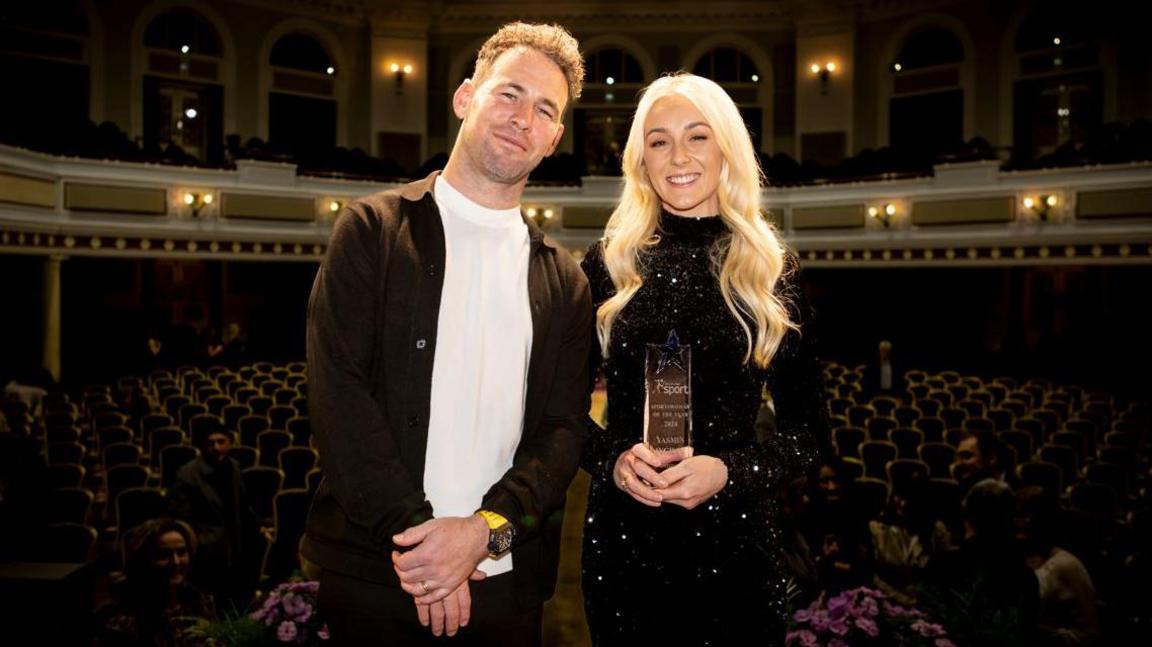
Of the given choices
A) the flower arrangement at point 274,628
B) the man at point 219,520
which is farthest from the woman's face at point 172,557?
the man at point 219,520

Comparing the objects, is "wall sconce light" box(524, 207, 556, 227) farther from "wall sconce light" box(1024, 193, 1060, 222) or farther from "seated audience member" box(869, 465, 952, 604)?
"seated audience member" box(869, 465, 952, 604)

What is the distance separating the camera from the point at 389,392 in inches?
67.4

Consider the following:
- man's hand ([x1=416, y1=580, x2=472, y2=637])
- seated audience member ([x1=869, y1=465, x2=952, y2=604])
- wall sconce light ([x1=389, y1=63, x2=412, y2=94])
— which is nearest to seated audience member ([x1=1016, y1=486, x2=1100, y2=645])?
seated audience member ([x1=869, y1=465, x2=952, y2=604])

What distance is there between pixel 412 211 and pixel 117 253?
50.7ft

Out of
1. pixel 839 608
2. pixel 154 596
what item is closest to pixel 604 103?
pixel 154 596

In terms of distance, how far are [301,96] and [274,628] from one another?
19.2 meters

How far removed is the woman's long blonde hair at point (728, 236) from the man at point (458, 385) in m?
0.13

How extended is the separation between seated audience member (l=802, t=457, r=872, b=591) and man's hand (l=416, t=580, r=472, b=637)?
3.72m

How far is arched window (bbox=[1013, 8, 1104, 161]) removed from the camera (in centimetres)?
1720

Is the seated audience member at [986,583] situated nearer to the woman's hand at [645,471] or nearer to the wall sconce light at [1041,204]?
the woman's hand at [645,471]

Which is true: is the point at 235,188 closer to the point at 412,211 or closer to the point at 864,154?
the point at 864,154

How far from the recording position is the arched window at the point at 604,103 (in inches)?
836

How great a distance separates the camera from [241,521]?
226 inches

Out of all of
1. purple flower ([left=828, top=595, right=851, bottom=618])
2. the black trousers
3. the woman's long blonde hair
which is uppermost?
the woman's long blonde hair
